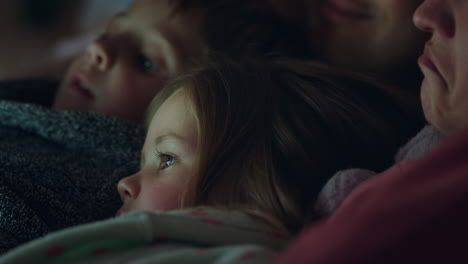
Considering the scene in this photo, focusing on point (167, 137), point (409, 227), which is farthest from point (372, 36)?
point (409, 227)

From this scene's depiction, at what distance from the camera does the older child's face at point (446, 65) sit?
0.61 m

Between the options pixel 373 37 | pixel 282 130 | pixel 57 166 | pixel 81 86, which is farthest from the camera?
pixel 81 86

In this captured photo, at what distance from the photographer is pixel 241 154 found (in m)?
0.74

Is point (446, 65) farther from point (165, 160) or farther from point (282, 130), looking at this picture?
point (165, 160)

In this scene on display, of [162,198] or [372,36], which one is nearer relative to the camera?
[162,198]

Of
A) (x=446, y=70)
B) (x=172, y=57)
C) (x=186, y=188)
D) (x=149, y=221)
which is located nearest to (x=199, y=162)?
(x=186, y=188)

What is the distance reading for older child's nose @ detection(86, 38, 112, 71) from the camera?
3.84 ft

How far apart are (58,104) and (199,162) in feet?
1.93

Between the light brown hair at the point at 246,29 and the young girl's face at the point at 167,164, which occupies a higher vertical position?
the light brown hair at the point at 246,29

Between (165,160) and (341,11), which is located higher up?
(341,11)

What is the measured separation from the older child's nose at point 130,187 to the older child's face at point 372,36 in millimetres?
506

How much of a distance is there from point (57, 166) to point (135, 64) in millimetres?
393

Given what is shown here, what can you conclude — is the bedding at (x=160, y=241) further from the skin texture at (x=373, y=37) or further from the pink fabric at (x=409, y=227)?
the skin texture at (x=373, y=37)

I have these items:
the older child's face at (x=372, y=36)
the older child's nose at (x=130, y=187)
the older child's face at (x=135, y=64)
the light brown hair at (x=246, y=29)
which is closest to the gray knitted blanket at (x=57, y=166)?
the older child's nose at (x=130, y=187)
